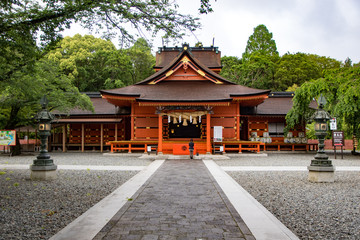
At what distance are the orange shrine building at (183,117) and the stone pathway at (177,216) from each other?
35.7 feet

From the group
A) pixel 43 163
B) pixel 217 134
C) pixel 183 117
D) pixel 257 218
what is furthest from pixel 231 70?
pixel 257 218

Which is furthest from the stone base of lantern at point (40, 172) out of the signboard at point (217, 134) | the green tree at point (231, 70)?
the green tree at point (231, 70)

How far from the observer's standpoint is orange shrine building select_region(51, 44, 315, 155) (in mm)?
18812

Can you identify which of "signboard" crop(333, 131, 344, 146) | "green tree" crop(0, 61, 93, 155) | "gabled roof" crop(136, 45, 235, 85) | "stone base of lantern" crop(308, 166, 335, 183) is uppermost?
"gabled roof" crop(136, 45, 235, 85)

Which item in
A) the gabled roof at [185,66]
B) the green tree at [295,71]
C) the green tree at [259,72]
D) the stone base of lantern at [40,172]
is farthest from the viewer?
the green tree at [259,72]

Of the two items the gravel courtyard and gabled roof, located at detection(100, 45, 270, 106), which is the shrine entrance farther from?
the gravel courtyard

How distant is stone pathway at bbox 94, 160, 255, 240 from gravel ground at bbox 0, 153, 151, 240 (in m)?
1.08

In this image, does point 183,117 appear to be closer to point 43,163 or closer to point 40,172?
point 43,163

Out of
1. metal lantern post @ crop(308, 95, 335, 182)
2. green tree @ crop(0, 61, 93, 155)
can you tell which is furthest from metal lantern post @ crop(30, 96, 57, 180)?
metal lantern post @ crop(308, 95, 335, 182)

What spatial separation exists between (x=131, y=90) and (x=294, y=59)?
30.6m

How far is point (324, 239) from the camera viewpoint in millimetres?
4211

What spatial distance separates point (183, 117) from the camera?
19.3 metres

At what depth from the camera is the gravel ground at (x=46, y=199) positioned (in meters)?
4.75

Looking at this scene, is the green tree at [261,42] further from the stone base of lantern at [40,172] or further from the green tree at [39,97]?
the stone base of lantern at [40,172]
